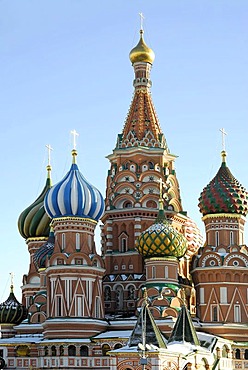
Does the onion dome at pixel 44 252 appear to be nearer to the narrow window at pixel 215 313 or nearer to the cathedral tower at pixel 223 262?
the cathedral tower at pixel 223 262

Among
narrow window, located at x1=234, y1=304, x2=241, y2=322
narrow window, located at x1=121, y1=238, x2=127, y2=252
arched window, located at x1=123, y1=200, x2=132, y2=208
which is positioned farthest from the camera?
arched window, located at x1=123, y1=200, x2=132, y2=208

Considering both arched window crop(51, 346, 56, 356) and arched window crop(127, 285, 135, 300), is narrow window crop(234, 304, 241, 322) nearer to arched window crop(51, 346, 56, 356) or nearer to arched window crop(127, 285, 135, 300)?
arched window crop(127, 285, 135, 300)

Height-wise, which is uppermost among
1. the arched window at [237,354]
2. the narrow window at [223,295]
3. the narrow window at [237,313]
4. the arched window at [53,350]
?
the narrow window at [223,295]

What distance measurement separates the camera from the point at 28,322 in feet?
164

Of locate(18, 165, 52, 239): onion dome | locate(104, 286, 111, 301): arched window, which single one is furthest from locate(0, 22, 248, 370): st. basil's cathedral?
locate(18, 165, 52, 239): onion dome

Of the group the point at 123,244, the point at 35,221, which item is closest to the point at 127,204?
the point at 123,244

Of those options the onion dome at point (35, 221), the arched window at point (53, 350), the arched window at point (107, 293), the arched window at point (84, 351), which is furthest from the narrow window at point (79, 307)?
the onion dome at point (35, 221)

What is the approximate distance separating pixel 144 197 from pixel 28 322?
8.79 m

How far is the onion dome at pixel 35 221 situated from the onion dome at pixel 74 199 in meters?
7.26

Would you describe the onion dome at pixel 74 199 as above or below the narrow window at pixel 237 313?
above

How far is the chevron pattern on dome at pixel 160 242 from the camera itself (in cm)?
4647

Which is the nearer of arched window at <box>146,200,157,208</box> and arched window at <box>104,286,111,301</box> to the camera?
arched window at <box>104,286,111,301</box>

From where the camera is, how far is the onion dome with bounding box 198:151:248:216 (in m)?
49.3

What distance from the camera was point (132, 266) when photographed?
50.0 meters
